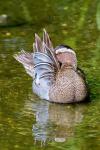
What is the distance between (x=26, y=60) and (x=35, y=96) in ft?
3.13

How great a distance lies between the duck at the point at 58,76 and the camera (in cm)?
1212

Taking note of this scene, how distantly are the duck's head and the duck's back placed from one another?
0.37ft

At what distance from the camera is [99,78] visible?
12906 mm

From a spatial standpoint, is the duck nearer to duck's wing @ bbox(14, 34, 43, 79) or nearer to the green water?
the green water

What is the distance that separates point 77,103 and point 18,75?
152cm

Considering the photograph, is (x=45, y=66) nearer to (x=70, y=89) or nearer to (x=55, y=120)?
(x=70, y=89)

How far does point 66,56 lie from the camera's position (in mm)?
12195

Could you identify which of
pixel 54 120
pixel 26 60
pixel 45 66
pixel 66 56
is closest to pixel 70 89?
pixel 66 56

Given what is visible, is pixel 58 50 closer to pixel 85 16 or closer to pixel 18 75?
pixel 18 75

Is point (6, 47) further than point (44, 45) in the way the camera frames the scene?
Yes

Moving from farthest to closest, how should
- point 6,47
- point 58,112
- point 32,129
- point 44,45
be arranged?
point 6,47 < point 44,45 < point 58,112 < point 32,129

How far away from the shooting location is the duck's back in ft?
39.7

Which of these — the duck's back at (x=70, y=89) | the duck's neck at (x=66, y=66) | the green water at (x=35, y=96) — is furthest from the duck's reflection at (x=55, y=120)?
the duck's neck at (x=66, y=66)

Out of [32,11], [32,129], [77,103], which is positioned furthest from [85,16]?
[32,129]
